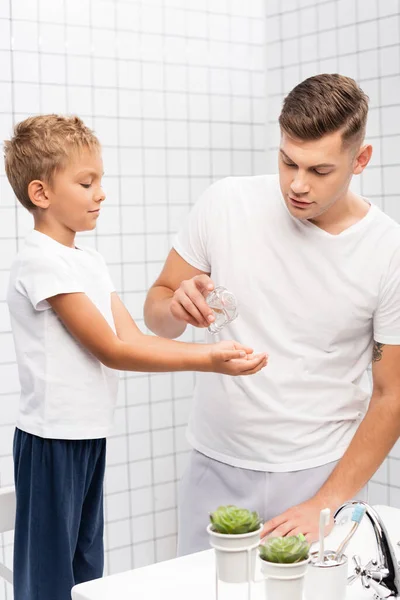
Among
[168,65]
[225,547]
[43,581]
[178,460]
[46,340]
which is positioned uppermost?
[168,65]

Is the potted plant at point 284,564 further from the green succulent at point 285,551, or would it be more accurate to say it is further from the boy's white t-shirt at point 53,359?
the boy's white t-shirt at point 53,359

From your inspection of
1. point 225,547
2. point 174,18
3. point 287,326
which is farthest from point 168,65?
point 225,547

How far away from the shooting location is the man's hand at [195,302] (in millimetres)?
1517

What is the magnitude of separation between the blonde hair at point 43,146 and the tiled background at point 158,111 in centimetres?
115

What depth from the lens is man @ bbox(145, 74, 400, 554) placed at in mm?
1719

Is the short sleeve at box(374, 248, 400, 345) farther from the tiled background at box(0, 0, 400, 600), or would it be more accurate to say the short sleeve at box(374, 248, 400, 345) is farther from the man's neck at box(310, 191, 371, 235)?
the tiled background at box(0, 0, 400, 600)

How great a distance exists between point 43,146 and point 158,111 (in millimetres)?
1530

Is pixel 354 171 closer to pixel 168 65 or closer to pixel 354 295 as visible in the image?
pixel 354 295

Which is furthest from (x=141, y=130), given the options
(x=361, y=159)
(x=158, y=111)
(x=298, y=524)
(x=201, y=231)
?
(x=298, y=524)

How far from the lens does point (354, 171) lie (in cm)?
173

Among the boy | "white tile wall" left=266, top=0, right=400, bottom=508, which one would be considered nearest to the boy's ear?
the boy

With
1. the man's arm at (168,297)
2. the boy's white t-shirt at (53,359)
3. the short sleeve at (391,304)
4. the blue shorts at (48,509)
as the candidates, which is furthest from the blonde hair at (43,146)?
the short sleeve at (391,304)

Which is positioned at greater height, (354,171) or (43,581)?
(354,171)

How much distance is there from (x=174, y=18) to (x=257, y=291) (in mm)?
1686
